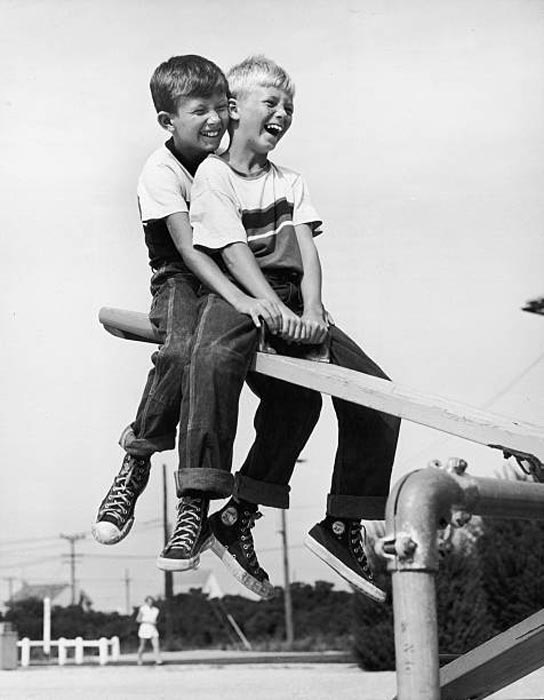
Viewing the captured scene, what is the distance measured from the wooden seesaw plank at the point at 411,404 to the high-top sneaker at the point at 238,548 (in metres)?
0.45

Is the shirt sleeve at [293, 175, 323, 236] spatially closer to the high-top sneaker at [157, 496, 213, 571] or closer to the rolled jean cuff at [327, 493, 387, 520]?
the rolled jean cuff at [327, 493, 387, 520]

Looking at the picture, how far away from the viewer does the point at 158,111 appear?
3396mm

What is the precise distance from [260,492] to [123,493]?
38 cm

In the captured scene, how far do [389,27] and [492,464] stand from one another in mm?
11613

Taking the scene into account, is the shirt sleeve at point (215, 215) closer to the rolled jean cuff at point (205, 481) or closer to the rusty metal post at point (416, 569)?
the rolled jean cuff at point (205, 481)

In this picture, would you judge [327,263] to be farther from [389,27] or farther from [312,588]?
[312,588]

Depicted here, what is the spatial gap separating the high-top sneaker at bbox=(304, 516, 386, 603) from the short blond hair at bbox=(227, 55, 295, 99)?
3.94 ft

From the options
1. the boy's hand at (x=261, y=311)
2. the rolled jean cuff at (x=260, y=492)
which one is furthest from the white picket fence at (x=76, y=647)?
the boy's hand at (x=261, y=311)

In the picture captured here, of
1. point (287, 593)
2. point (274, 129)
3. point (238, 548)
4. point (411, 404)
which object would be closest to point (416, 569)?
point (411, 404)

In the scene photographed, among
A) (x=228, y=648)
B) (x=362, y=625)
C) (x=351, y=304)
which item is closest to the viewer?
(x=351, y=304)

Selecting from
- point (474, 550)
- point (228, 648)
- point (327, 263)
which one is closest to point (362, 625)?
point (474, 550)

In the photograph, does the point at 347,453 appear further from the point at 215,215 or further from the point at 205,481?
the point at 215,215

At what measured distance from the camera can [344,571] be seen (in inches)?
128

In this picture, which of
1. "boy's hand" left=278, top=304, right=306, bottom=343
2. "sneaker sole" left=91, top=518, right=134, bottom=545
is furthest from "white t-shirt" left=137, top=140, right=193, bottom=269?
"sneaker sole" left=91, top=518, right=134, bottom=545
